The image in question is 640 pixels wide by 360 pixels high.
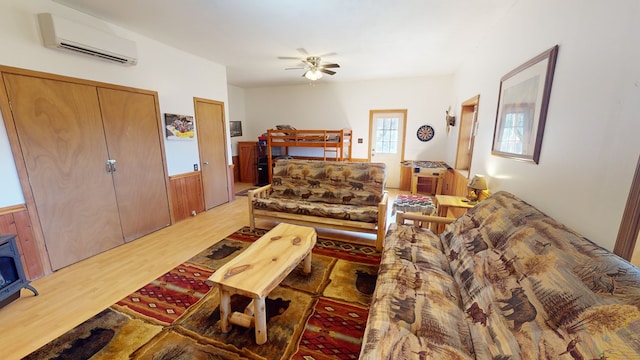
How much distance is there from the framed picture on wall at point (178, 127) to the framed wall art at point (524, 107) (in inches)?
161

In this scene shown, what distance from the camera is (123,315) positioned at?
184cm

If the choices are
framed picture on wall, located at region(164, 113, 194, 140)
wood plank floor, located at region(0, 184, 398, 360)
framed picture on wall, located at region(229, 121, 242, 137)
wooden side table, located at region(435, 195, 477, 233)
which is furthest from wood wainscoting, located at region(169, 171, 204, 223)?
wooden side table, located at region(435, 195, 477, 233)

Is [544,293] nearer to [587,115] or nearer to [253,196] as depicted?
[587,115]

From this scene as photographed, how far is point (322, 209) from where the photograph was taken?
10.0 feet

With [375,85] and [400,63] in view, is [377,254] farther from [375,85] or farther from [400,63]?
[375,85]

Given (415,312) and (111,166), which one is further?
(111,166)

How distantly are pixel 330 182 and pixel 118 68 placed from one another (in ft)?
9.65

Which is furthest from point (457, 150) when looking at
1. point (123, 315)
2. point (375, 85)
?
point (123, 315)

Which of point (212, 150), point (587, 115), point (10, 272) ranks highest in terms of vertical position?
point (587, 115)

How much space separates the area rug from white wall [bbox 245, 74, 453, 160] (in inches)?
163

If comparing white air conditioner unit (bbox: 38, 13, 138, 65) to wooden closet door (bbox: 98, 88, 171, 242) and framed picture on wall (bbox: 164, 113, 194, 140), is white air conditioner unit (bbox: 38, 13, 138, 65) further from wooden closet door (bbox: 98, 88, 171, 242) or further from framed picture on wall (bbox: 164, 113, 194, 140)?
framed picture on wall (bbox: 164, 113, 194, 140)

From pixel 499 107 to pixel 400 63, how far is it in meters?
2.28

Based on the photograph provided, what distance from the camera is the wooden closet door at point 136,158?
2835 mm

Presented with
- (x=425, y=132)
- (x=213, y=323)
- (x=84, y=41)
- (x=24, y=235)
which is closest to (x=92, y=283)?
(x=24, y=235)
